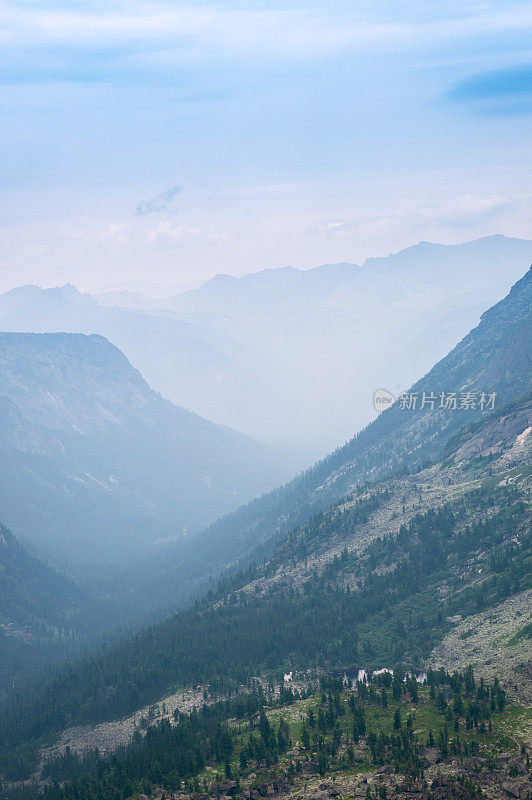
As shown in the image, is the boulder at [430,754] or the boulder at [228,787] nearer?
the boulder at [430,754]

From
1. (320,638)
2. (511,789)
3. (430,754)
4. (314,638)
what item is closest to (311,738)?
(430,754)

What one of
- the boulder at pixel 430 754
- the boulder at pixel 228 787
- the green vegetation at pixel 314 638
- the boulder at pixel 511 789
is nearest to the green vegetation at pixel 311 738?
the boulder at pixel 430 754

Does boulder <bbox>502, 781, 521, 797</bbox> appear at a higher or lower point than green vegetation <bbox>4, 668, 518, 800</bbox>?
lower

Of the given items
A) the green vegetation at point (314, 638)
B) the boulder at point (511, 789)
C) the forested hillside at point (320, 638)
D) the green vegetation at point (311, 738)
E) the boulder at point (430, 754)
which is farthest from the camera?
the green vegetation at point (314, 638)

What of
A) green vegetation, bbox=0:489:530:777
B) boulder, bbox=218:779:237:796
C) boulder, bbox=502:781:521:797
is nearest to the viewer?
boulder, bbox=502:781:521:797

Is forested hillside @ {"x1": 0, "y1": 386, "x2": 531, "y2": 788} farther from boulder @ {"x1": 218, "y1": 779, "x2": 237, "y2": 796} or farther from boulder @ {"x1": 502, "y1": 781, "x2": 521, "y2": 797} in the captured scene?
boulder @ {"x1": 502, "y1": 781, "x2": 521, "y2": 797}

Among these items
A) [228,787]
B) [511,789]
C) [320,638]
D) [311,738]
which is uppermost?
[320,638]

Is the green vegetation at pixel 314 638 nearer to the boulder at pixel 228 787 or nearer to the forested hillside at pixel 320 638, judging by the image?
the forested hillside at pixel 320 638

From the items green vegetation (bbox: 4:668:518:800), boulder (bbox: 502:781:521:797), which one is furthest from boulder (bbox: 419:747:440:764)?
boulder (bbox: 502:781:521:797)

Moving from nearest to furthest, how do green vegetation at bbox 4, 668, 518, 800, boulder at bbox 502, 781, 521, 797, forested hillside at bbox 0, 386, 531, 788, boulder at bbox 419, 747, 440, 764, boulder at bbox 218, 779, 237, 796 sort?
boulder at bbox 502, 781, 521, 797 → boulder at bbox 419, 747, 440, 764 → boulder at bbox 218, 779, 237, 796 → green vegetation at bbox 4, 668, 518, 800 → forested hillside at bbox 0, 386, 531, 788

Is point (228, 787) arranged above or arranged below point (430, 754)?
above

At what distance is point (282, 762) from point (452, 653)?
1959 inches

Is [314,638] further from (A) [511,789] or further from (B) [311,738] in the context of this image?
(A) [511,789]

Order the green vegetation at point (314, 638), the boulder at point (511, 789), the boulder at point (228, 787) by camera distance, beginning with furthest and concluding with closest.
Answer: the green vegetation at point (314, 638) < the boulder at point (228, 787) < the boulder at point (511, 789)
